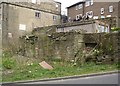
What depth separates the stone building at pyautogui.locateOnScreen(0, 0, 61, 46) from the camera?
34.2 metres

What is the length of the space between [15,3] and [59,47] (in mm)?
17835

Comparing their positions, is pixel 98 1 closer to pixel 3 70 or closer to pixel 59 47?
pixel 59 47

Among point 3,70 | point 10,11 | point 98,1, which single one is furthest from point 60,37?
point 98,1

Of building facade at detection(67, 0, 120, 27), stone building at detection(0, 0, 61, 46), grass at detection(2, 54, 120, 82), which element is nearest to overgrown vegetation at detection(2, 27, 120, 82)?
grass at detection(2, 54, 120, 82)

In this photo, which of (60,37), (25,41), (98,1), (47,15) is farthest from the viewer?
(98,1)

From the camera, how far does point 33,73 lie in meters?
14.9

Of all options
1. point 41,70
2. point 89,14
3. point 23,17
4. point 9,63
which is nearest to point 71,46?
point 41,70

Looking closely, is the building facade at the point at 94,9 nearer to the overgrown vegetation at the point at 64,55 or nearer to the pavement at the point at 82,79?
the overgrown vegetation at the point at 64,55

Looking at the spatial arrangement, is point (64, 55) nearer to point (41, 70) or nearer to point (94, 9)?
point (41, 70)

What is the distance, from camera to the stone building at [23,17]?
34156 mm

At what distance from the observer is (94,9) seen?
49.0 meters

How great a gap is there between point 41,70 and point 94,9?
35.0 meters

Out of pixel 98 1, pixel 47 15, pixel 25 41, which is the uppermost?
pixel 98 1

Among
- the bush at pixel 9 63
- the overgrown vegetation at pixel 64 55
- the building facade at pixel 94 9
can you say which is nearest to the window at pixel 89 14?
the building facade at pixel 94 9
